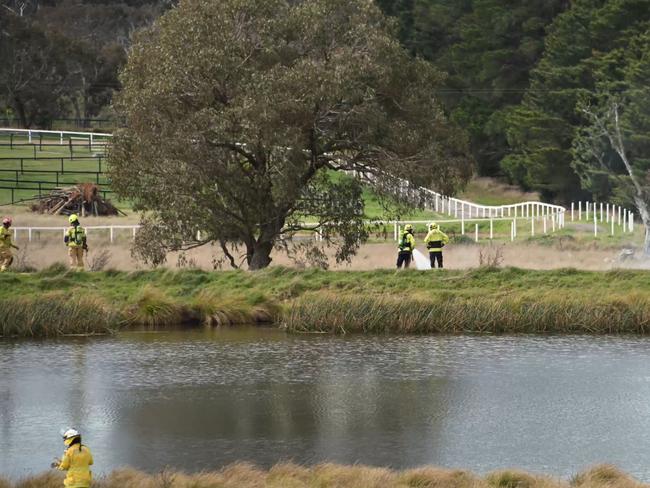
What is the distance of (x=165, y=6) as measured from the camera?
108 m

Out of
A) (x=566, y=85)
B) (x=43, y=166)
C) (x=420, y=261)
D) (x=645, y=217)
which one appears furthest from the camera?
(x=43, y=166)

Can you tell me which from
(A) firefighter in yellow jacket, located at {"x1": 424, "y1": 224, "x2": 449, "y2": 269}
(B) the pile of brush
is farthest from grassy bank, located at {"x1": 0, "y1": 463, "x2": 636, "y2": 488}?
(B) the pile of brush

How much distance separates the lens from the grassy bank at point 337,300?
1164 inches

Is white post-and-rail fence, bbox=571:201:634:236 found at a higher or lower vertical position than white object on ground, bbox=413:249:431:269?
higher

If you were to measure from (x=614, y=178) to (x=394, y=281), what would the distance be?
27.7 meters

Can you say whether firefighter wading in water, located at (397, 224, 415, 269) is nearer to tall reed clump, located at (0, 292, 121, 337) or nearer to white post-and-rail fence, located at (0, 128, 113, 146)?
tall reed clump, located at (0, 292, 121, 337)

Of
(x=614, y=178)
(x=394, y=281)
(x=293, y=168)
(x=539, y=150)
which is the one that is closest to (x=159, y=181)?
(x=293, y=168)

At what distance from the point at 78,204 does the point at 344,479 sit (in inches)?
1576

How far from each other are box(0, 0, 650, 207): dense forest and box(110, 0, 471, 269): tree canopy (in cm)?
1585

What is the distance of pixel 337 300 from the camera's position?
98.6ft

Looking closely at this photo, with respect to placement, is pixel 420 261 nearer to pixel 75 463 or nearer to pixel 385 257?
pixel 385 257

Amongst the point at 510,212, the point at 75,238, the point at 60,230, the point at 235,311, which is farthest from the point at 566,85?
the point at 235,311

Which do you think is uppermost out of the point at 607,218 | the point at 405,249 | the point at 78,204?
the point at 78,204

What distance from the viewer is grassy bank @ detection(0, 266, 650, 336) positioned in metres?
29.6
